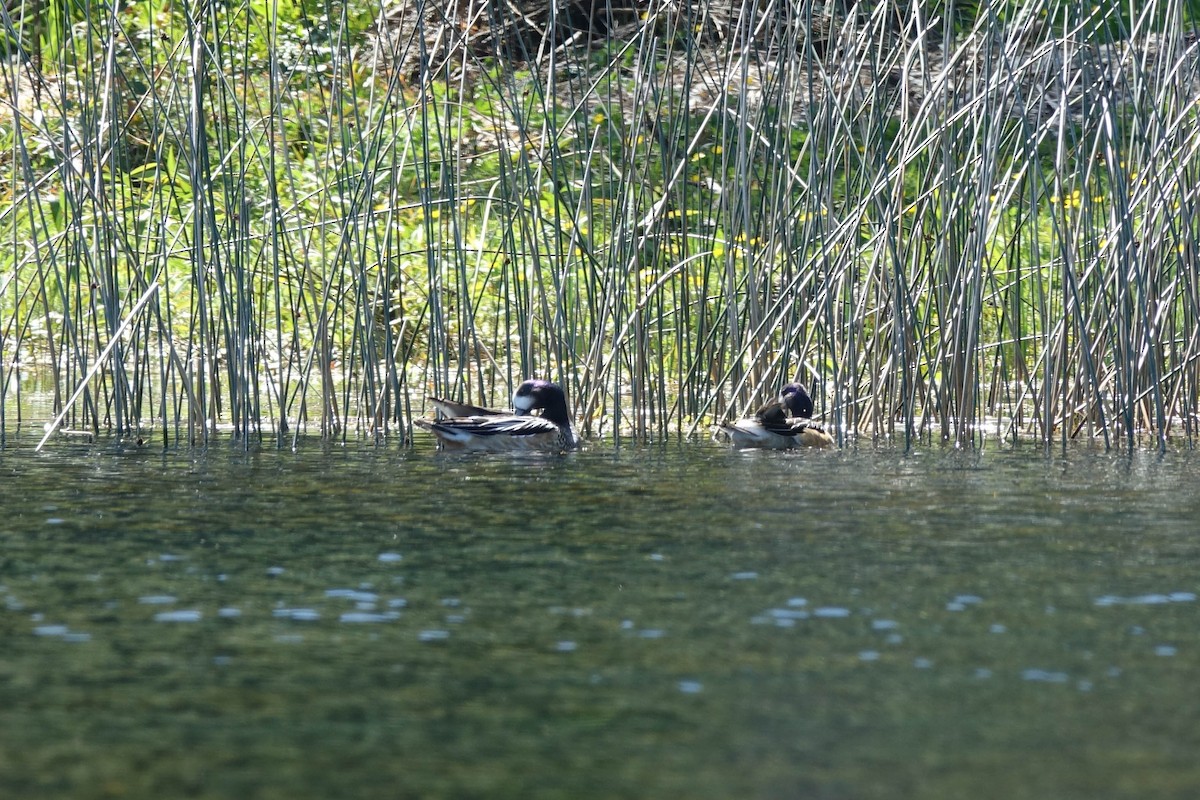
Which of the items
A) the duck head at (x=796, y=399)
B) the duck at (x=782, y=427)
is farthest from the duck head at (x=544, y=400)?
the duck head at (x=796, y=399)

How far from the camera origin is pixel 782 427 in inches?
332

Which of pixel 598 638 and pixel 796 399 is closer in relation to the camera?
pixel 598 638

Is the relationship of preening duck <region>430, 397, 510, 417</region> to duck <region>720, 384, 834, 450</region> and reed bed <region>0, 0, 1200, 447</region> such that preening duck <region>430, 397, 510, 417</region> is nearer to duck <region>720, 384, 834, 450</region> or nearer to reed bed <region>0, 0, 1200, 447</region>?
reed bed <region>0, 0, 1200, 447</region>

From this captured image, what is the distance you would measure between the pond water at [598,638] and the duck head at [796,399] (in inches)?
69.0

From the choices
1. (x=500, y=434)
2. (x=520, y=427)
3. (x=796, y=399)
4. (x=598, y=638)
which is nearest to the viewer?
(x=598, y=638)

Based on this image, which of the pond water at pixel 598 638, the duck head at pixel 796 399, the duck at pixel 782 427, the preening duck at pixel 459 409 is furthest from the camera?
the duck head at pixel 796 399

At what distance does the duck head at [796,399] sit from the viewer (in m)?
8.79

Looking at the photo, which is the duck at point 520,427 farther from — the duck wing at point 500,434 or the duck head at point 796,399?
the duck head at point 796,399

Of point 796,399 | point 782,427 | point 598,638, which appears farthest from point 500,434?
point 598,638

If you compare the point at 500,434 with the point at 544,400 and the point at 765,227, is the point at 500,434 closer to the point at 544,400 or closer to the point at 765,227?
the point at 544,400

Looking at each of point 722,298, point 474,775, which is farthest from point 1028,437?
point 474,775

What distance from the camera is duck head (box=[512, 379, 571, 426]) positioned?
338 inches

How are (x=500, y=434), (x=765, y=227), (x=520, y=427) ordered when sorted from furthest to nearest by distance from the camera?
(x=765, y=227) → (x=500, y=434) → (x=520, y=427)

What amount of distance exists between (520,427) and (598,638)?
4230 millimetres
